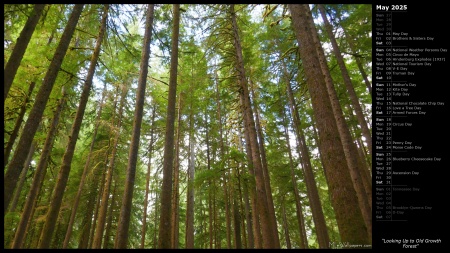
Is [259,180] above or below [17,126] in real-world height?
below

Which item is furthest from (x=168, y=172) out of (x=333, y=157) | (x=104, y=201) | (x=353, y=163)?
(x=104, y=201)

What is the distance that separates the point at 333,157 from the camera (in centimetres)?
529

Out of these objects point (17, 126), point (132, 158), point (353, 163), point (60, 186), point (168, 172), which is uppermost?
point (17, 126)

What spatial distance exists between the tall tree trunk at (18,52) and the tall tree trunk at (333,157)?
6.84 metres

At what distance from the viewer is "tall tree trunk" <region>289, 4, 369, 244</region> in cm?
468

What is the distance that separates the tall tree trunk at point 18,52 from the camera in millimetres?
5331

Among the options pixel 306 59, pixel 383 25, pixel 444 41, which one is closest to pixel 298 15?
pixel 306 59

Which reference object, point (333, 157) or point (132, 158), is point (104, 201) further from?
point (333, 157)

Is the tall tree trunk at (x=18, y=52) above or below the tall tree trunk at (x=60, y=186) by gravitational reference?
above

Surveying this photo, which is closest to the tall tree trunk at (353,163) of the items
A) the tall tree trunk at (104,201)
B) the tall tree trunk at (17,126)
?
the tall tree trunk at (104,201)

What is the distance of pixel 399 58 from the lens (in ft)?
21.4

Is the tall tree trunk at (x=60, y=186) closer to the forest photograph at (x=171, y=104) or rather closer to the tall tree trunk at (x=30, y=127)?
the forest photograph at (x=171, y=104)

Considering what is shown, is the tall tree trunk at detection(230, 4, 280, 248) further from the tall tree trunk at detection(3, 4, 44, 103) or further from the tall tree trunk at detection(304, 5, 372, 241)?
the tall tree trunk at detection(3, 4, 44, 103)

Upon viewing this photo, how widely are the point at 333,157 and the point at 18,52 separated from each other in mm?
7493
